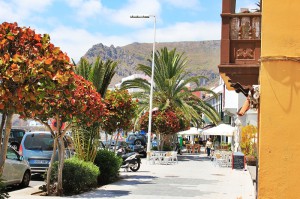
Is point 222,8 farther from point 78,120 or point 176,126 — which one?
point 176,126

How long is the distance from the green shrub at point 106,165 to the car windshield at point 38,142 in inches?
90.2

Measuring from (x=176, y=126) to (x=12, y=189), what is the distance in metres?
21.7

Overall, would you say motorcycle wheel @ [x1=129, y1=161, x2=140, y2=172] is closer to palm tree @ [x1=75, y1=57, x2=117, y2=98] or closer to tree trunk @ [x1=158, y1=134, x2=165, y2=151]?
palm tree @ [x1=75, y1=57, x2=117, y2=98]

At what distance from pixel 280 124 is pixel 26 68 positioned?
4.26 metres

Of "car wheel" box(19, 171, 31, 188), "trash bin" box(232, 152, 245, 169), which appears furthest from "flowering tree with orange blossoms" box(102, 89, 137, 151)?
"trash bin" box(232, 152, 245, 169)

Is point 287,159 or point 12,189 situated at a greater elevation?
point 287,159

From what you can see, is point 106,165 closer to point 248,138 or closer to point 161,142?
point 248,138

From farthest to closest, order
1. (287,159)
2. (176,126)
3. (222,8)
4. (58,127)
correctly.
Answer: (176,126)
(58,127)
(222,8)
(287,159)

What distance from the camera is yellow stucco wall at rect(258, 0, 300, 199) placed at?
341 inches

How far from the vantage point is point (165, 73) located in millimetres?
39875

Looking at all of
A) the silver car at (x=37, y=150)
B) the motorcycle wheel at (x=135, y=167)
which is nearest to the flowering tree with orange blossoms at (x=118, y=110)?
the silver car at (x=37, y=150)

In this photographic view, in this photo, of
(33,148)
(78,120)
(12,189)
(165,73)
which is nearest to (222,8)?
(78,120)

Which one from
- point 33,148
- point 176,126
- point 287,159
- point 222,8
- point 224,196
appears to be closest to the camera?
point 287,159

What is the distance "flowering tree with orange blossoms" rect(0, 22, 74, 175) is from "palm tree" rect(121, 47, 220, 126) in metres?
30.2
